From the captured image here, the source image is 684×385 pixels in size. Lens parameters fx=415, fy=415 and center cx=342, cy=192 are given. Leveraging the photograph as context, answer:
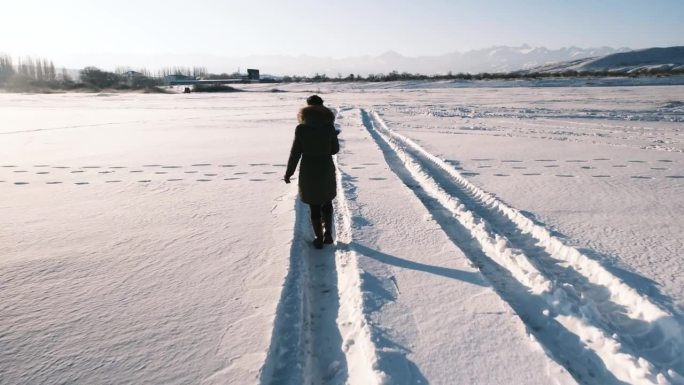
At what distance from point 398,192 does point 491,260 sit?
2.35 metres

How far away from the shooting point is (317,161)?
3980mm

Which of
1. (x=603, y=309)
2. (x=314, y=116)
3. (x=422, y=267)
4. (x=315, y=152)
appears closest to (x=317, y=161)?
(x=315, y=152)

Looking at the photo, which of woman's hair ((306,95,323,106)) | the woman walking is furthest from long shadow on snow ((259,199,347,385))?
woman's hair ((306,95,323,106))

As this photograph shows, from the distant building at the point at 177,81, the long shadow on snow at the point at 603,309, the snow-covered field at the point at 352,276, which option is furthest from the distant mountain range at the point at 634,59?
the long shadow on snow at the point at 603,309

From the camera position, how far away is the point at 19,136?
12.2 m

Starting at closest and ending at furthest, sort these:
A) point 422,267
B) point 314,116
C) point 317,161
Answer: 1. point 422,267
2. point 314,116
3. point 317,161

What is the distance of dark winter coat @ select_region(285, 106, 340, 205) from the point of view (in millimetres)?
3844

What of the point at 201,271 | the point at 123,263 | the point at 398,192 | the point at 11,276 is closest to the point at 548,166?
the point at 398,192

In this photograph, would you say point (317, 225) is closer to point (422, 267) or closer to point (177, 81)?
point (422, 267)

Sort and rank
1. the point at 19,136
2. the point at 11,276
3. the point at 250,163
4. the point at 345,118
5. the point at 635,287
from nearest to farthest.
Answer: the point at 635,287
the point at 11,276
the point at 250,163
the point at 19,136
the point at 345,118

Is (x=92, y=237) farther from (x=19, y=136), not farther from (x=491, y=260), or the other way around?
(x=19, y=136)

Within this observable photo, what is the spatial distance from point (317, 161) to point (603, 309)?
260 cm

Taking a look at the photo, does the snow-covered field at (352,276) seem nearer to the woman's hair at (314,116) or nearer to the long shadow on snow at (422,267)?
the long shadow on snow at (422,267)

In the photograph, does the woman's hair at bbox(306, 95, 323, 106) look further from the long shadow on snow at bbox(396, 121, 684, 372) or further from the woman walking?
the long shadow on snow at bbox(396, 121, 684, 372)
